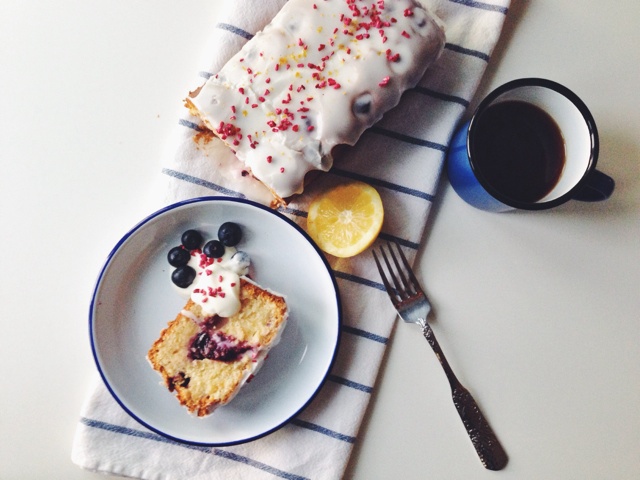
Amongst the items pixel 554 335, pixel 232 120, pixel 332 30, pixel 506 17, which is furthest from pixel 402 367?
pixel 506 17

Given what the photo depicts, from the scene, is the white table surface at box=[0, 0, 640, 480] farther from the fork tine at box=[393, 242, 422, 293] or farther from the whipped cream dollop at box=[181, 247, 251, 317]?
the whipped cream dollop at box=[181, 247, 251, 317]

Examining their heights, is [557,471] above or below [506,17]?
below

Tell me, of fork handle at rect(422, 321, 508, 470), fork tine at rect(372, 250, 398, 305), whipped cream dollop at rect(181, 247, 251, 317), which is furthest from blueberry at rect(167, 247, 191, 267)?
fork handle at rect(422, 321, 508, 470)

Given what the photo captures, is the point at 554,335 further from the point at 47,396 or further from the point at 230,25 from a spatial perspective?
the point at 47,396

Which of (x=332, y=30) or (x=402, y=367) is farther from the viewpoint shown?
(x=402, y=367)

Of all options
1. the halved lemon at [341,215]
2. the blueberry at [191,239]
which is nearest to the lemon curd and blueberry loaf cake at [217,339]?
the blueberry at [191,239]

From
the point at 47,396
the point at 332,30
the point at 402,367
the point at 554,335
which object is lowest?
the point at 47,396
